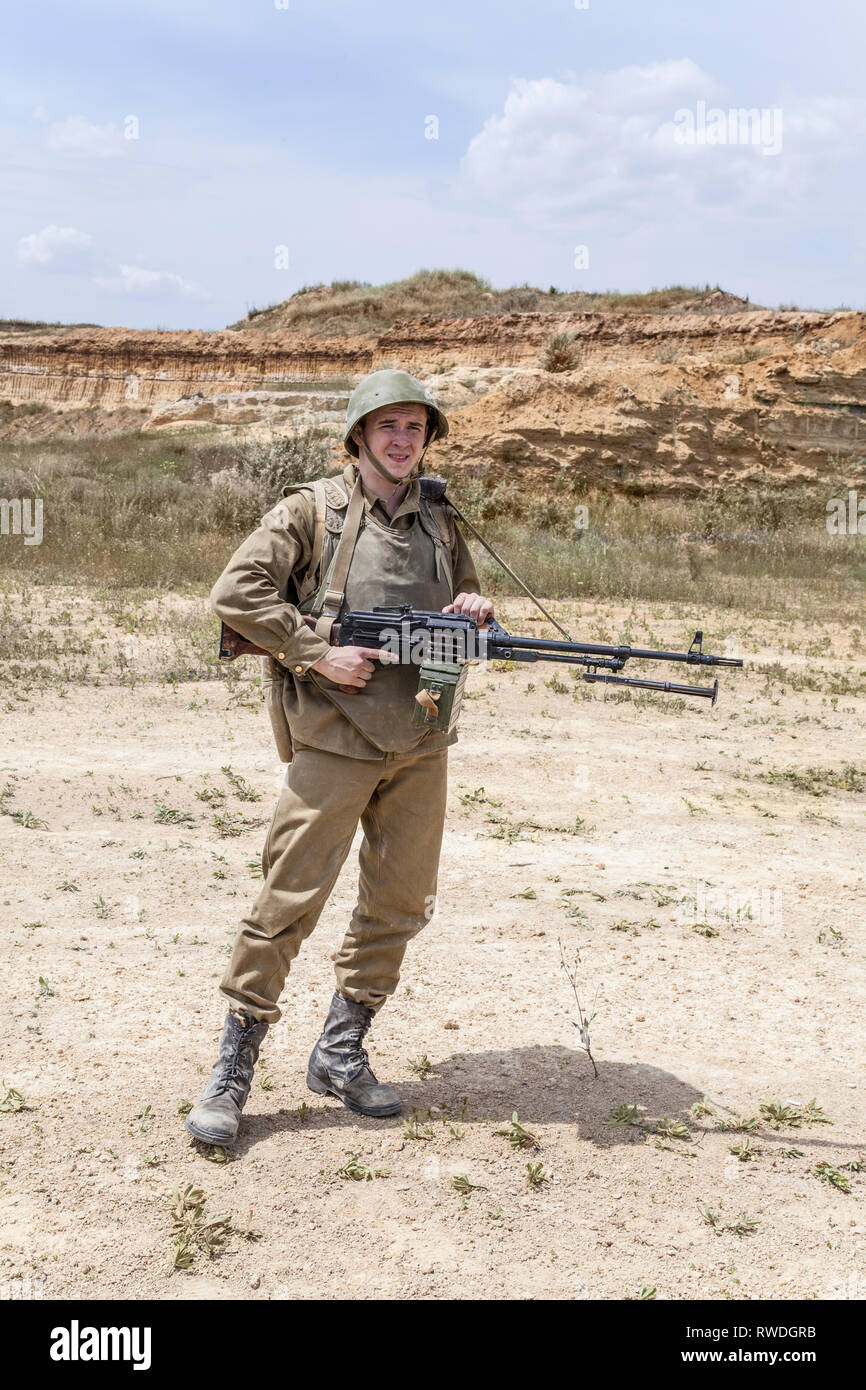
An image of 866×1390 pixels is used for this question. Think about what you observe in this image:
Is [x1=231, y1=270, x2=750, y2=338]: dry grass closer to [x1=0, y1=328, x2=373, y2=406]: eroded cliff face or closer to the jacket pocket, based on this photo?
[x1=0, y1=328, x2=373, y2=406]: eroded cliff face

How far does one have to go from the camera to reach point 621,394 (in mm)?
18500

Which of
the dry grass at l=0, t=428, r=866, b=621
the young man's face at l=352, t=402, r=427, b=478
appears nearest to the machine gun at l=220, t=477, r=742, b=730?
the young man's face at l=352, t=402, r=427, b=478

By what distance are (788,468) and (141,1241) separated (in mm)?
18535

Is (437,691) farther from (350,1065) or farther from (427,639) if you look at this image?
(350,1065)

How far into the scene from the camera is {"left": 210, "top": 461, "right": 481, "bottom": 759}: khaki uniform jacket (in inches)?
109

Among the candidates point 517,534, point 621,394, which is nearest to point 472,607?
point 517,534

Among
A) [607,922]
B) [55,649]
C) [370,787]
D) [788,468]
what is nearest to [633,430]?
[788,468]

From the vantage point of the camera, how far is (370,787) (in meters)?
2.88

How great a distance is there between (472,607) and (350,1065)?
1315 mm

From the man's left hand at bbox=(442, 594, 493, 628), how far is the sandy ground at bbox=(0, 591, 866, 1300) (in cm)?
139

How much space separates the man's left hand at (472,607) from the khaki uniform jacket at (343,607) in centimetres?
7

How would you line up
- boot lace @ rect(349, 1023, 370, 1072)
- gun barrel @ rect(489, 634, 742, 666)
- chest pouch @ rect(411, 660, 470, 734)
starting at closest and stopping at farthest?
1. chest pouch @ rect(411, 660, 470, 734)
2. gun barrel @ rect(489, 634, 742, 666)
3. boot lace @ rect(349, 1023, 370, 1072)

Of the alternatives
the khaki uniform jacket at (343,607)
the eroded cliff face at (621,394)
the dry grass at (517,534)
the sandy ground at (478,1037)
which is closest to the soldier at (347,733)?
the khaki uniform jacket at (343,607)

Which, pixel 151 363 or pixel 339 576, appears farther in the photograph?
pixel 151 363
